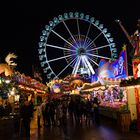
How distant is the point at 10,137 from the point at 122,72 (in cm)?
851

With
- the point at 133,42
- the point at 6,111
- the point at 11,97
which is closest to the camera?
the point at 133,42

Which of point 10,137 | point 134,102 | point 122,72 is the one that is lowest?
point 10,137

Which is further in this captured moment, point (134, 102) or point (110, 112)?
point (110, 112)

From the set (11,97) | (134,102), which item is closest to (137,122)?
(134,102)

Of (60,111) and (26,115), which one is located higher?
(60,111)

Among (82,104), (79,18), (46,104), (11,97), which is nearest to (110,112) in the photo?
(82,104)

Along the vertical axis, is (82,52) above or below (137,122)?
above

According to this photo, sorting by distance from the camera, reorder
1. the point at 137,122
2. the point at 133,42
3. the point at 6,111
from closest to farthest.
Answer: the point at 137,122
the point at 133,42
the point at 6,111

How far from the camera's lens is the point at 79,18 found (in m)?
43.7

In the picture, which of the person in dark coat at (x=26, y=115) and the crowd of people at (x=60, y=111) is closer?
the person in dark coat at (x=26, y=115)

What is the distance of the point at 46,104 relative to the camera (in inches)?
794

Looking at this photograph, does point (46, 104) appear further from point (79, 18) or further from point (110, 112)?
point (79, 18)

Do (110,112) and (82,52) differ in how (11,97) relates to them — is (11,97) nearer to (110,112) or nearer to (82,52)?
(110,112)

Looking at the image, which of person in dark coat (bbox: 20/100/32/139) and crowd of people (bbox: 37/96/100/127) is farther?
crowd of people (bbox: 37/96/100/127)
